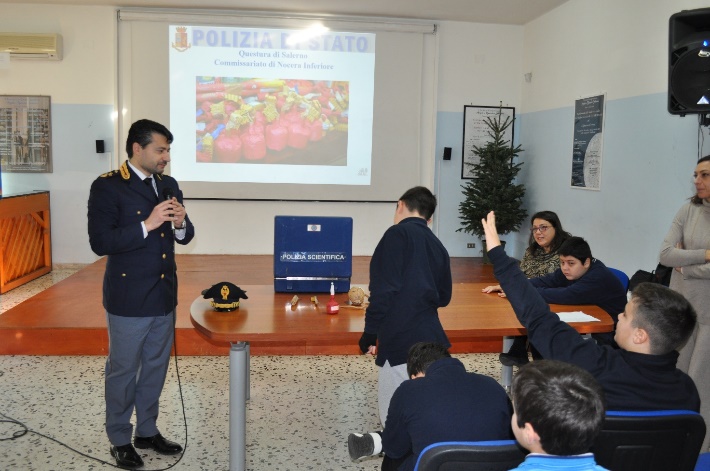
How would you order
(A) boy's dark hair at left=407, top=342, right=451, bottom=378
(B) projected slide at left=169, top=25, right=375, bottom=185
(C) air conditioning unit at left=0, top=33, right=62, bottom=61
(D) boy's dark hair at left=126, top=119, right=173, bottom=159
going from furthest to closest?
(B) projected slide at left=169, top=25, right=375, bottom=185 < (C) air conditioning unit at left=0, top=33, right=62, bottom=61 < (D) boy's dark hair at left=126, top=119, right=173, bottom=159 < (A) boy's dark hair at left=407, top=342, right=451, bottom=378

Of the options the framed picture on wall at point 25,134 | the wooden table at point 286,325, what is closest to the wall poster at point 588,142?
the wooden table at point 286,325

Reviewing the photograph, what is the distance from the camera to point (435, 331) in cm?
256

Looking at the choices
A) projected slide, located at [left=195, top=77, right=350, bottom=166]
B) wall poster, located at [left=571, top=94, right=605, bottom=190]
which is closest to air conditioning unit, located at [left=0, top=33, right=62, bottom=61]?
projected slide, located at [left=195, top=77, right=350, bottom=166]

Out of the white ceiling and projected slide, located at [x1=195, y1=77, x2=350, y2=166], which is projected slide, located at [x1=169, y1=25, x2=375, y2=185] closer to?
projected slide, located at [x1=195, y1=77, x2=350, y2=166]

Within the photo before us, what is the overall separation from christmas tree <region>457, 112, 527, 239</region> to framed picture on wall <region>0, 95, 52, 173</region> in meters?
5.23

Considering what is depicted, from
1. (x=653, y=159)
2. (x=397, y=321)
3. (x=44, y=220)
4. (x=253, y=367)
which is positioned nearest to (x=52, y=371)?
(x=253, y=367)

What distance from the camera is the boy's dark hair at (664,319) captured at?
5.65 ft

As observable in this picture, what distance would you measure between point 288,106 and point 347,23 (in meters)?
1.25

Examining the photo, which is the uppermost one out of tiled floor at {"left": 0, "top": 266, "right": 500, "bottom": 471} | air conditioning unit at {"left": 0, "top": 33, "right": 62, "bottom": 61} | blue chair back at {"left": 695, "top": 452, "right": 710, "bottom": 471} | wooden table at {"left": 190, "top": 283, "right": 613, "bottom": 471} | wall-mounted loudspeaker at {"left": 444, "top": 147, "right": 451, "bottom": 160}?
air conditioning unit at {"left": 0, "top": 33, "right": 62, "bottom": 61}

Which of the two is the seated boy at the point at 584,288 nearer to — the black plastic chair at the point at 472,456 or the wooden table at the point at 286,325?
the wooden table at the point at 286,325

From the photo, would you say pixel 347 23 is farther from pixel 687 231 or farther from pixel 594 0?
pixel 687 231

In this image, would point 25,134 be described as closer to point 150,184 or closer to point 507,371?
point 150,184

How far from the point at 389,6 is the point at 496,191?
2545 millimetres

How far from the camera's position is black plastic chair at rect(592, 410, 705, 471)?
152 cm
